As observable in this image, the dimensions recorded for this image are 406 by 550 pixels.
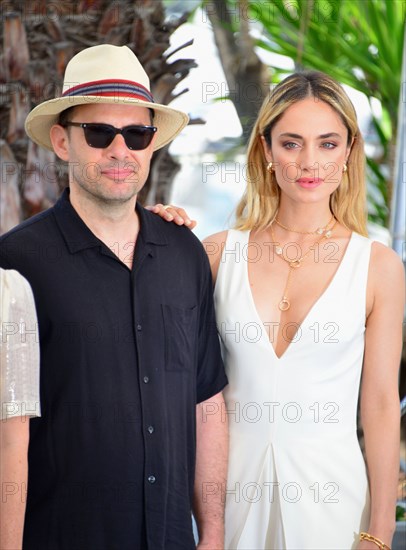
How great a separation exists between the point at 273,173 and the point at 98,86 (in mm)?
750

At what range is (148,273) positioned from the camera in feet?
8.47

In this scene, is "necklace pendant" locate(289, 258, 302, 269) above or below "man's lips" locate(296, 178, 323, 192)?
below

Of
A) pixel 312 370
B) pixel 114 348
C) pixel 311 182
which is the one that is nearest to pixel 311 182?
pixel 311 182

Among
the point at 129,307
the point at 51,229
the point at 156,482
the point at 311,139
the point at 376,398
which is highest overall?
the point at 311,139

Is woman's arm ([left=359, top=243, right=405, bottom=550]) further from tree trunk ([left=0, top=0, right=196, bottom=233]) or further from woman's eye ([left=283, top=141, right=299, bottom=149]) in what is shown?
tree trunk ([left=0, top=0, right=196, bottom=233])

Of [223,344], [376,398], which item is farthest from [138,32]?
[376,398]

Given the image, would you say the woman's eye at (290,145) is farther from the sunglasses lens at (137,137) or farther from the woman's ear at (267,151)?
the sunglasses lens at (137,137)

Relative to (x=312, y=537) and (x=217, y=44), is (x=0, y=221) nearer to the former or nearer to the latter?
(x=312, y=537)

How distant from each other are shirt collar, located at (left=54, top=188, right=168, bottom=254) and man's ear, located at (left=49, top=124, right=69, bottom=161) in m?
0.11

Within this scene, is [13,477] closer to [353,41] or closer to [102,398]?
[102,398]

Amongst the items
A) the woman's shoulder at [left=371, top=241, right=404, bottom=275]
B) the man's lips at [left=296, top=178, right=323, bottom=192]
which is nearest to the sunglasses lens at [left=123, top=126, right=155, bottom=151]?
the man's lips at [left=296, top=178, right=323, bottom=192]

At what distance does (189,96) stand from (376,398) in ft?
13.5

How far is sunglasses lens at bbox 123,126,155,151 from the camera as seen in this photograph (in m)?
2.55

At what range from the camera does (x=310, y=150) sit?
111 inches
